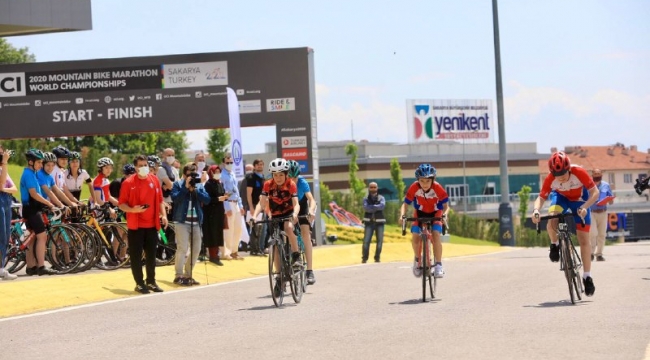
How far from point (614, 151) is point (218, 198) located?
151826 mm

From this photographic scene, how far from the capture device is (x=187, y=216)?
1986 centimetres

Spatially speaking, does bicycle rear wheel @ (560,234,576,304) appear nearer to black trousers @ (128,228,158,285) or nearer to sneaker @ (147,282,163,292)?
black trousers @ (128,228,158,285)

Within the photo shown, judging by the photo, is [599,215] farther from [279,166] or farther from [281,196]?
[279,166]

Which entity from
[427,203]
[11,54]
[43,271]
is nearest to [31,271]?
[43,271]

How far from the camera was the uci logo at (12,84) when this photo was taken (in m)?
36.7

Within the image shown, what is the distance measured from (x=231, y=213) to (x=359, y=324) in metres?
11.8

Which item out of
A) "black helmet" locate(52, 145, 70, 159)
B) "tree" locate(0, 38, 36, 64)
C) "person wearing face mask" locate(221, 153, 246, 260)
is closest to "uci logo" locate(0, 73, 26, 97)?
"person wearing face mask" locate(221, 153, 246, 260)

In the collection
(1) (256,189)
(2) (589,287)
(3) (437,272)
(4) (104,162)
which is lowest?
(2) (589,287)

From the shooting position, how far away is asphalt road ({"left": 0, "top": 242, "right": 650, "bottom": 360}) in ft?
34.1

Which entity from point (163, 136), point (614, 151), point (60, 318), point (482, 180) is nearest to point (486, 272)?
point (60, 318)

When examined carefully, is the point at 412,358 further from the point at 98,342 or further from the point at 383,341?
the point at 98,342

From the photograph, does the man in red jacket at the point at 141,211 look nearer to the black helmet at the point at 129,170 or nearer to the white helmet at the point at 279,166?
the black helmet at the point at 129,170

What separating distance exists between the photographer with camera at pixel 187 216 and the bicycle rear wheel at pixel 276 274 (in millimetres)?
3795

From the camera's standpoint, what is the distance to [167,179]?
22125 mm
